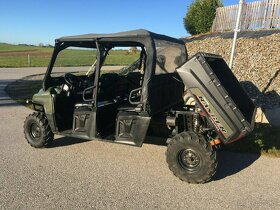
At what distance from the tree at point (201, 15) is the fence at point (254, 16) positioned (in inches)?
145

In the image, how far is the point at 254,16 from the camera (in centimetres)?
1678

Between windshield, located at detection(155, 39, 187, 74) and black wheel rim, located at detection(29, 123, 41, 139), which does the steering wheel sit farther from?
windshield, located at detection(155, 39, 187, 74)

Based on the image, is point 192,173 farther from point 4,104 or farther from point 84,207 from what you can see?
point 4,104

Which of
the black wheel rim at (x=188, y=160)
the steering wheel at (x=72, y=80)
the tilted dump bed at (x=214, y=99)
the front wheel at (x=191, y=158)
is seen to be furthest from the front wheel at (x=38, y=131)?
the tilted dump bed at (x=214, y=99)

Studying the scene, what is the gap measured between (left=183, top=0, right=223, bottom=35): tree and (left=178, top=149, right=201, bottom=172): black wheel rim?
757 inches

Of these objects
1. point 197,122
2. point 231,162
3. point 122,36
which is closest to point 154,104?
point 197,122

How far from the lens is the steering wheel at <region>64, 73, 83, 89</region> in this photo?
5.93 metres

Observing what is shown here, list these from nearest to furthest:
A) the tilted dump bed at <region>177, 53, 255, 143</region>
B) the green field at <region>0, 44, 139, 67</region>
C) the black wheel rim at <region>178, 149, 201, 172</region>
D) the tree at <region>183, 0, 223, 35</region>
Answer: the tilted dump bed at <region>177, 53, 255, 143</region>, the black wheel rim at <region>178, 149, 201, 172</region>, the green field at <region>0, 44, 139, 67</region>, the tree at <region>183, 0, 223, 35</region>

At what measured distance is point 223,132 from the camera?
4.53 m

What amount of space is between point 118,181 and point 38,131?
2.20 meters

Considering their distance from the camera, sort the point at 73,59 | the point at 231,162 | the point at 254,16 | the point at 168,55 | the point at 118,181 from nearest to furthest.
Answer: the point at 118,181 → the point at 231,162 → the point at 168,55 → the point at 254,16 → the point at 73,59

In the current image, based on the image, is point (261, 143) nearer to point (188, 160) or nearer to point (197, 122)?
point (197, 122)

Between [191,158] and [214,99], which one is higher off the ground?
[214,99]

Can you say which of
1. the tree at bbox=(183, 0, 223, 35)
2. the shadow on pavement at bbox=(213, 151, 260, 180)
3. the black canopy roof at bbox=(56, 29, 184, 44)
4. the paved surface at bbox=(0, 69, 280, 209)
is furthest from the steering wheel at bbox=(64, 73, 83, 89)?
the tree at bbox=(183, 0, 223, 35)
